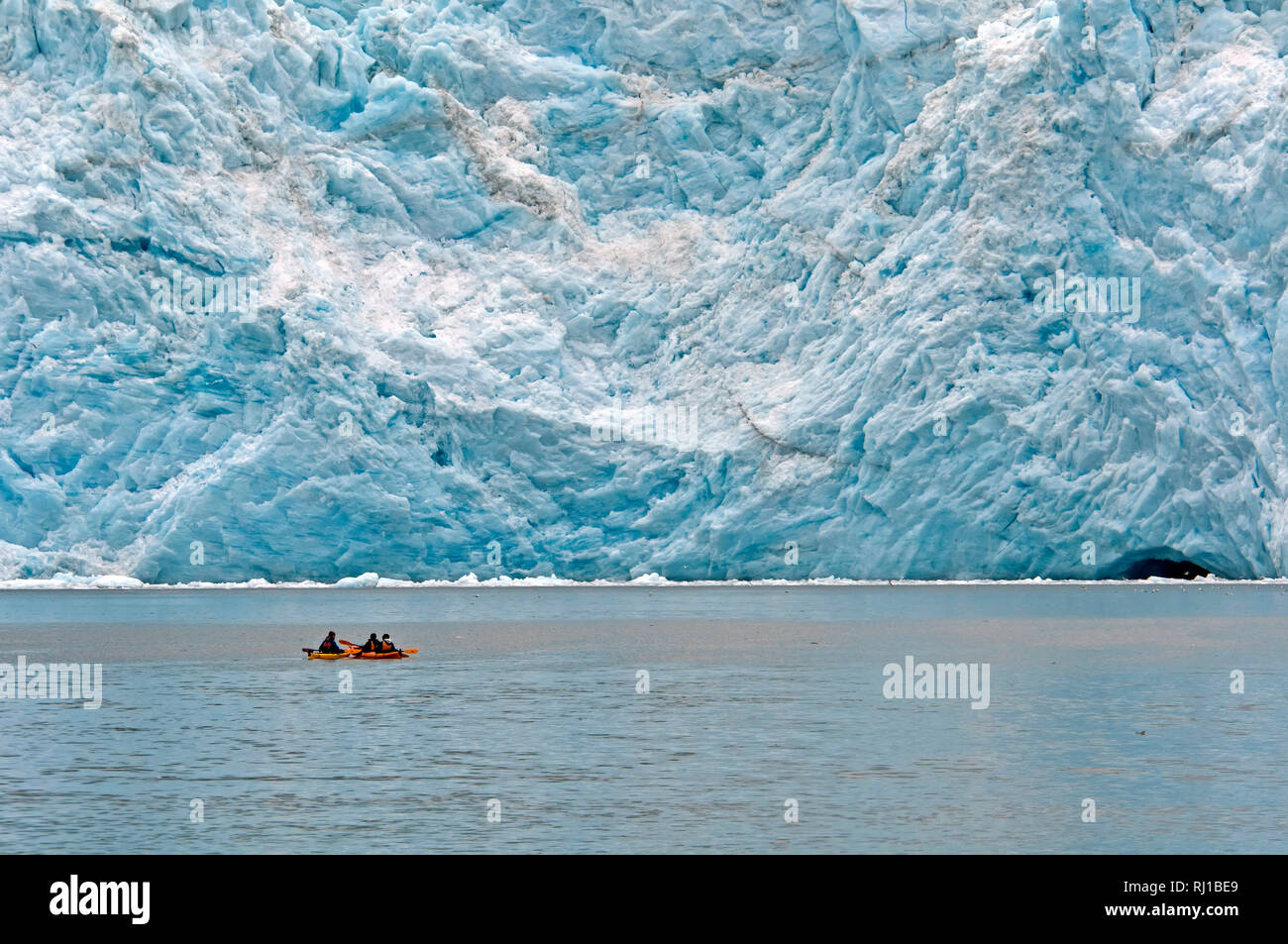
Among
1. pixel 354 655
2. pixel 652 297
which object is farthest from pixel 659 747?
pixel 652 297

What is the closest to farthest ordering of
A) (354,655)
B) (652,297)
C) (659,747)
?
(659,747) < (354,655) < (652,297)

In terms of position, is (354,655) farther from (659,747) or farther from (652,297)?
(652,297)

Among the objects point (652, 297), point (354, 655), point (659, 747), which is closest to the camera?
point (659, 747)

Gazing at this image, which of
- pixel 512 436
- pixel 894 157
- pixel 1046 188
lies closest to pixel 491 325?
pixel 512 436

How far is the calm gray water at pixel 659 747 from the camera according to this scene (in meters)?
11.5

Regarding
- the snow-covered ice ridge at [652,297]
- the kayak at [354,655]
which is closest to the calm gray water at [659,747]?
the kayak at [354,655]

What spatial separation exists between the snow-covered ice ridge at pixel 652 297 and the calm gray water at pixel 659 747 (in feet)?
22.0

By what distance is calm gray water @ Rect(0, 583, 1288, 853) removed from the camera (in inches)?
454

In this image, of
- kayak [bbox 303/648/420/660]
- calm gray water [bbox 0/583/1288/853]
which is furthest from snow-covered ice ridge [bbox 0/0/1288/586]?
kayak [bbox 303/648/420/660]

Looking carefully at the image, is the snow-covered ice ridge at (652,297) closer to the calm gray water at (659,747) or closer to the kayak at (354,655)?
the calm gray water at (659,747)

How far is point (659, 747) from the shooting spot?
1582 cm

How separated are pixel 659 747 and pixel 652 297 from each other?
1126 inches

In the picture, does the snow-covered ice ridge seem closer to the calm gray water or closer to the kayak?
the calm gray water

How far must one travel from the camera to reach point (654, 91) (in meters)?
45.0
